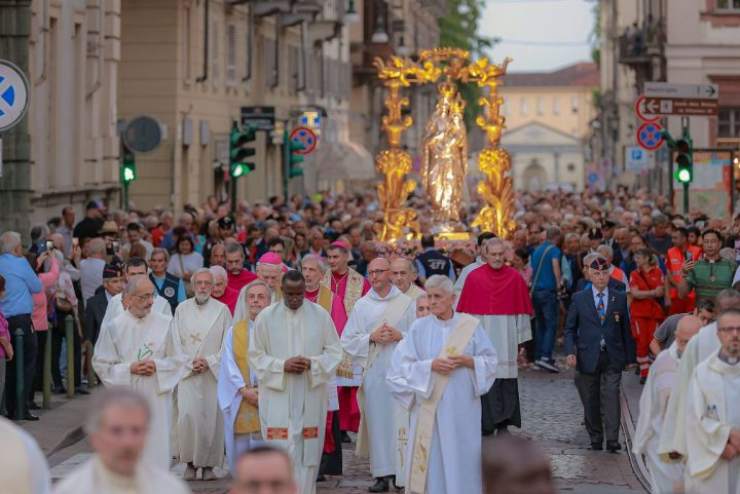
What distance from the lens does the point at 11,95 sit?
18.1 m

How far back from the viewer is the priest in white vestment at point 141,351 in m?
14.6

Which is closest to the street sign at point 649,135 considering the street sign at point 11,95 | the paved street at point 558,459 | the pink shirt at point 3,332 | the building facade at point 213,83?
the building facade at point 213,83

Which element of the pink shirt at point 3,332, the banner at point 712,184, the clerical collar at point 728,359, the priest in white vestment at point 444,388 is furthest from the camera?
the banner at point 712,184

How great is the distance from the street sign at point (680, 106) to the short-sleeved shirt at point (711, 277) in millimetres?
9611

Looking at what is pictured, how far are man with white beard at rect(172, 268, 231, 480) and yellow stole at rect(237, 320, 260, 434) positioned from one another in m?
0.95

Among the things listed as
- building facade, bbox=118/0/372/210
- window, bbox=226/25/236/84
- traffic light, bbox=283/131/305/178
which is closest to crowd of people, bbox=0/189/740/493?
traffic light, bbox=283/131/305/178

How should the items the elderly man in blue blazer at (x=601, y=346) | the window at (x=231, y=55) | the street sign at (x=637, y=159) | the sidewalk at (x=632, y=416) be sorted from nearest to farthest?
the sidewalk at (x=632, y=416), the elderly man in blue blazer at (x=601, y=346), the window at (x=231, y=55), the street sign at (x=637, y=159)

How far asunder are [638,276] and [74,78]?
12395 millimetres

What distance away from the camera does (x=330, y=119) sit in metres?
62.4

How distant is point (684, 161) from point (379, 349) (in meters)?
16.6

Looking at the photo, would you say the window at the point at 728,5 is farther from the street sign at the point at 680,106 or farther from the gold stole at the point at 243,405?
the gold stole at the point at 243,405

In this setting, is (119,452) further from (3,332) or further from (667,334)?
(3,332)

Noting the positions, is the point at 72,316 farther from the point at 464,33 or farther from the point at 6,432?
the point at 464,33

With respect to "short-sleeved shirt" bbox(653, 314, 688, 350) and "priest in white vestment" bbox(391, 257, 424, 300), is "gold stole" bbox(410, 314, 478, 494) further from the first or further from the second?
"priest in white vestment" bbox(391, 257, 424, 300)
